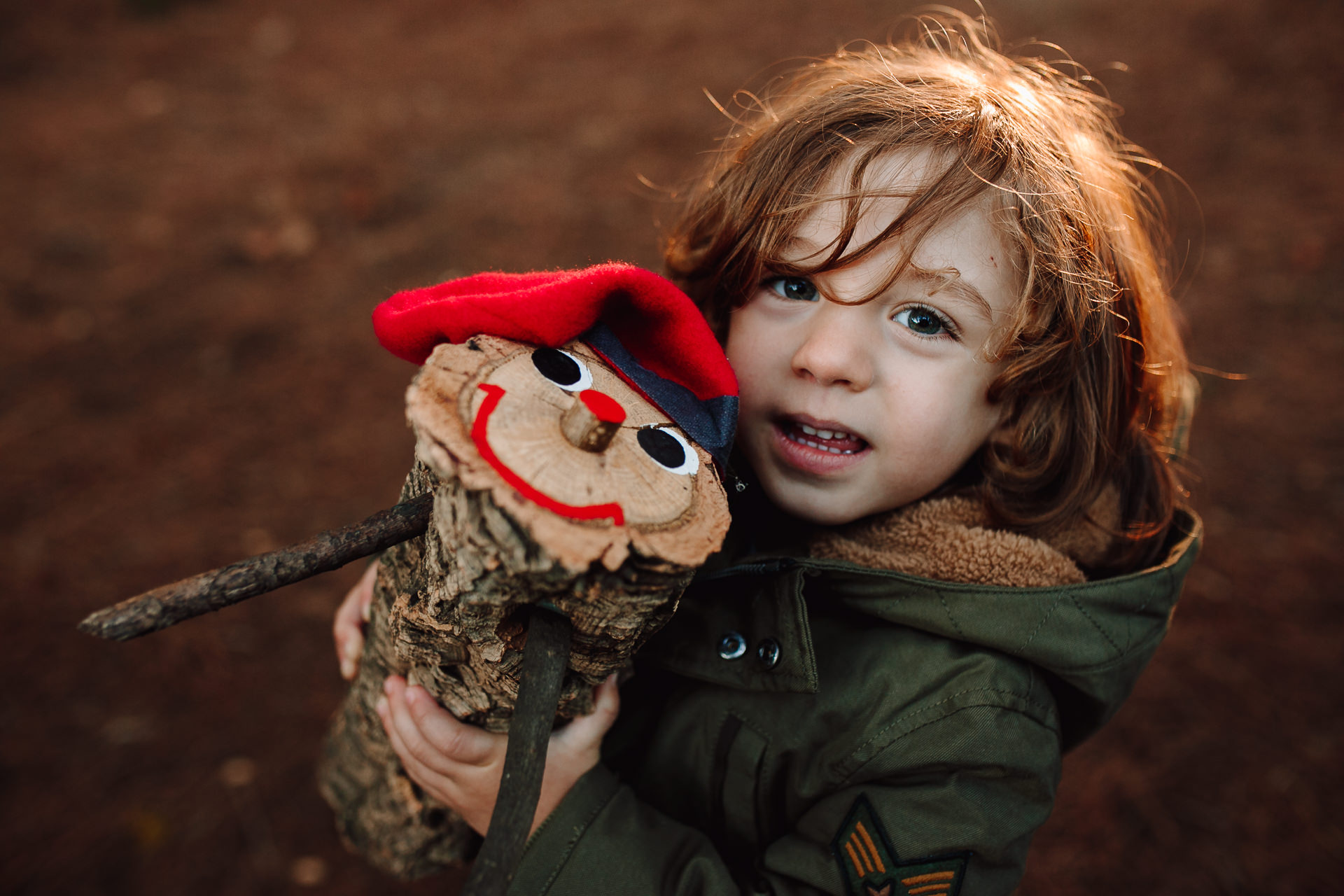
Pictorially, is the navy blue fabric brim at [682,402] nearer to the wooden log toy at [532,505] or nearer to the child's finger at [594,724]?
the wooden log toy at [532,505]

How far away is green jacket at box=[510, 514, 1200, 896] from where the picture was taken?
132cm

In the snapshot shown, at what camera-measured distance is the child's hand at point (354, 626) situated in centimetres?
182

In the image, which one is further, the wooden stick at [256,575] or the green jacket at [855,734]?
the green jacket at [855,734]

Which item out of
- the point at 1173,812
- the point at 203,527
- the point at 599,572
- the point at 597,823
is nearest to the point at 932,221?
the point at 599,572

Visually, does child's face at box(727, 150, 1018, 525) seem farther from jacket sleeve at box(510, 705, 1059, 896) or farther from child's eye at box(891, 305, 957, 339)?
jacket sleeve at box(510, 705, 1059, 896)

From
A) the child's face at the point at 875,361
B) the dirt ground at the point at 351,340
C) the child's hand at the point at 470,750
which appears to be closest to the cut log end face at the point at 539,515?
the child's hand at the point at 470,750

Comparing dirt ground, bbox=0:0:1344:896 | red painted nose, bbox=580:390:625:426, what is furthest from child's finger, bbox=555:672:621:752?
dirt ground, bbox=0:0:1344:896

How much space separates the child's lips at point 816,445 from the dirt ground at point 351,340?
147 cm

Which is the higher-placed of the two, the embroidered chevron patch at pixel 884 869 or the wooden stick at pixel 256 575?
the wooden stick at pixel 256 575

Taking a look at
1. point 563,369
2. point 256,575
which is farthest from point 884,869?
point 256,575

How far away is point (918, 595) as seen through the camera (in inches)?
57.1

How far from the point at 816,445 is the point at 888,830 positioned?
72 cm

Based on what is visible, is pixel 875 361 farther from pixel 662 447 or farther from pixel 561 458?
pixel 561 458

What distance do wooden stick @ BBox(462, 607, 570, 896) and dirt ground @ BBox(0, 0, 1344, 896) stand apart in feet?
5.65
